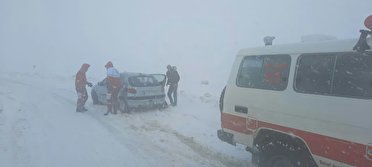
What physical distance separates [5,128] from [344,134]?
877 centimetres

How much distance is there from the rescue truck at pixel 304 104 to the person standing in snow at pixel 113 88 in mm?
6849

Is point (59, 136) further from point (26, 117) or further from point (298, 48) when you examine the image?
point (298, 48)

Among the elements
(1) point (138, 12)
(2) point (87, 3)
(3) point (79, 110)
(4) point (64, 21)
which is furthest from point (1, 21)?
(3) point (79, 110)

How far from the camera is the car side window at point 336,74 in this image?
14.1ft

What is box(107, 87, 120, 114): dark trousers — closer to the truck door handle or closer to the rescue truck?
the rescue truck

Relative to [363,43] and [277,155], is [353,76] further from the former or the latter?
[277,155]

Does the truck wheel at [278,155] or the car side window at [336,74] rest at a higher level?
the car side window at [336,74]

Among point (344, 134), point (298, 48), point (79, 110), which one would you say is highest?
point (298, 48)

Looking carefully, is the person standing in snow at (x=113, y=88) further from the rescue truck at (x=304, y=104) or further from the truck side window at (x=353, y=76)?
the truck side window at (x=353, y=76)

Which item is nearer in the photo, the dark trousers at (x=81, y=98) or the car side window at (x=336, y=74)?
the car side window at (x=336, y=74)

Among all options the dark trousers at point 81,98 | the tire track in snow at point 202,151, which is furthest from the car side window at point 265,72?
the dark trousers at point 81,98

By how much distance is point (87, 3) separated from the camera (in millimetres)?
100250

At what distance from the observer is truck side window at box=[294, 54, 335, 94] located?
4.75 metres

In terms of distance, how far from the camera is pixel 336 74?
4.65 meters
